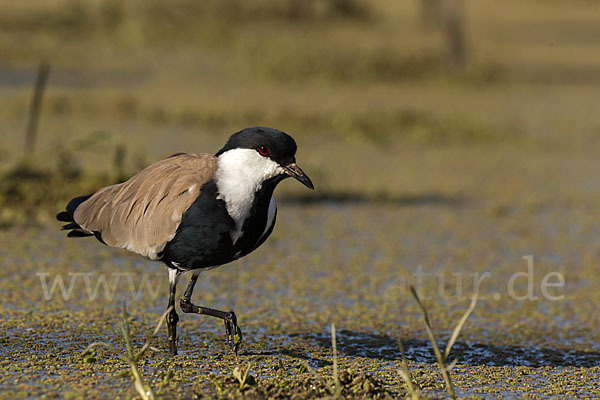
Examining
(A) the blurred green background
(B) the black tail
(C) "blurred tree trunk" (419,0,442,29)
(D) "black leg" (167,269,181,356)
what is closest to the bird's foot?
(D) "black leg" (167,269,181,356)

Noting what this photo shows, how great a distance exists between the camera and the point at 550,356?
12.1 feet

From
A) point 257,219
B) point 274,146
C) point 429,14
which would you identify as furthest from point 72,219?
point 429,14

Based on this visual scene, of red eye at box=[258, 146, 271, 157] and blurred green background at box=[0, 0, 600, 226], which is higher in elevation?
red eye at box=[258, 146, 271, 157]

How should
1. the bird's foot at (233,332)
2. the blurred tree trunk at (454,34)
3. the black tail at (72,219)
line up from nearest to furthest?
the bird's foot at (233,332) → the black tail at (72,219) → the blurred tree trunk at (454,34)

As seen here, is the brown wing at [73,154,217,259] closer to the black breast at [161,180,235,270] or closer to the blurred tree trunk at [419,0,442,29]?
the black breast at [161,180,235,270]

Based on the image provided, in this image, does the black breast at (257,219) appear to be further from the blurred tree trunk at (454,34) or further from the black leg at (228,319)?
the blurred tree trunk at (454,34)

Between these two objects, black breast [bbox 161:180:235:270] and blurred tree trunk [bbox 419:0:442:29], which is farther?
blurred tree trunk [bbox 419:0:442:29]

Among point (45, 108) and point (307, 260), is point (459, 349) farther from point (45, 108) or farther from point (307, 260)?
point (45, 108)

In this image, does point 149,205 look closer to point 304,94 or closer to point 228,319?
point 228,319

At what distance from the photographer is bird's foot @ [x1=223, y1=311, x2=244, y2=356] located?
336 cm

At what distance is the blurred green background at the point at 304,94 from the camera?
21.7 feet

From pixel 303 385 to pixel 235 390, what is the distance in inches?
8.5

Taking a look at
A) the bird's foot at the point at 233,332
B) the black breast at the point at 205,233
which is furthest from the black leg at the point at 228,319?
the black breast at the point at 205,233

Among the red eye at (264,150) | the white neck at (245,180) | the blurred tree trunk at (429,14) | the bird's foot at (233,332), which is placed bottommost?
the bird's foot at (233,332)
